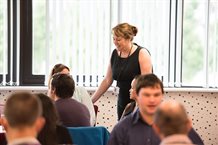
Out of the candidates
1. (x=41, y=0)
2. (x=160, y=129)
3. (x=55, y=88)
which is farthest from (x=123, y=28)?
(x=160, y=129)

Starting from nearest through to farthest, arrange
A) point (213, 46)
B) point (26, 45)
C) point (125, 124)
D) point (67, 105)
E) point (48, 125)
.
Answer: point (48, 125), point (125, 124), point (67, 105), point (26, 45), point (213, 46)

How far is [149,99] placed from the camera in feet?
8.89

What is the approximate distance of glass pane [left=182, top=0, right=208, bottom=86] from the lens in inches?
233

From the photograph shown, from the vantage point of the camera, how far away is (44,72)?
570 centimetres

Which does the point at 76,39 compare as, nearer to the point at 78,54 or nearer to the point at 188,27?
the point at 78,54

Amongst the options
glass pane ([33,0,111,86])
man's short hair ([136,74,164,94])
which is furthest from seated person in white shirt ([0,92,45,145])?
glass pane ([33,0,111,86])

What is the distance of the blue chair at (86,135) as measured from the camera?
316cm

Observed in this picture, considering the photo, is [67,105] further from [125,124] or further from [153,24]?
[153,24]

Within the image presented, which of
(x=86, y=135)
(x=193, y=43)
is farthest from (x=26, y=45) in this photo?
(x=86, y=135)

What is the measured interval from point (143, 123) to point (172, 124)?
2.72 ft

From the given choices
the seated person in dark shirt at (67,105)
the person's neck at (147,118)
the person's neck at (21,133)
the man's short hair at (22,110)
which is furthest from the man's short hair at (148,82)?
the person's neck at (21,133)

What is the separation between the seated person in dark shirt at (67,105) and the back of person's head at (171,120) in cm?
145

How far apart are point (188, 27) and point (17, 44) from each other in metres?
2.13

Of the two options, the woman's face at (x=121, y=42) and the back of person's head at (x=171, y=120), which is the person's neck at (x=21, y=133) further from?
the woman's face at (x=121, y=42)
